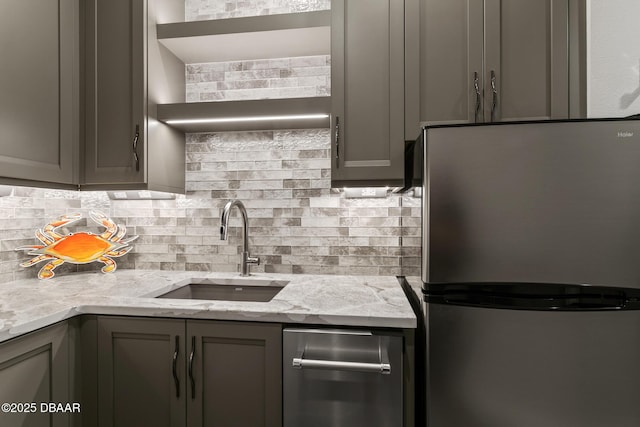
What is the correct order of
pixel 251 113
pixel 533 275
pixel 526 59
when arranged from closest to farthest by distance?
pixel 533 275 → pixel 526 59 → pixel 251 113

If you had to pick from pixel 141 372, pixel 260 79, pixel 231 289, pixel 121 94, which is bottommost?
pixel 141 372

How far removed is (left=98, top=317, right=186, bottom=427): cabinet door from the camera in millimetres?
1264

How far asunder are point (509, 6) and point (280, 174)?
1329 millimetres

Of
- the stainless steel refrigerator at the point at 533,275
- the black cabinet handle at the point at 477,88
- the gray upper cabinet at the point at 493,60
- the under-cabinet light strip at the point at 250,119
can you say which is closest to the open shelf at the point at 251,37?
the under-cabinet light strip at the point at 250,119

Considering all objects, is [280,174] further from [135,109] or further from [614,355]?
[614,355]

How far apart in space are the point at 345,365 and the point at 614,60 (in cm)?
168

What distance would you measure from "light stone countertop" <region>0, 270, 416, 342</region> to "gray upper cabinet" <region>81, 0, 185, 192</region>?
20.6 inches

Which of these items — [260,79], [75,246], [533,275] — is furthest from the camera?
[260,79]

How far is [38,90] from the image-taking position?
1.50 m

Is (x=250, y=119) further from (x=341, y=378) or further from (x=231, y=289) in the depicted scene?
(x=341, y=378)

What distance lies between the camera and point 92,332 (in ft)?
4.29

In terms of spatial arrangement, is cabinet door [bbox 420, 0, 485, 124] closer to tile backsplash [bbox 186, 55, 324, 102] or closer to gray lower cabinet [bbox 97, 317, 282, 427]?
tile backsplash [bbox 186, 55, 324, 102]

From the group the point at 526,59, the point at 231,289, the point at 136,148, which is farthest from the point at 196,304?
the point at 526,59

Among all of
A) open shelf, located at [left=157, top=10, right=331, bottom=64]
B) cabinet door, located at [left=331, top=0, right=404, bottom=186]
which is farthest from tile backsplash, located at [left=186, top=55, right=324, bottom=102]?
cabinet door, located at [left=331, top=0, right=404, bottom=186]
